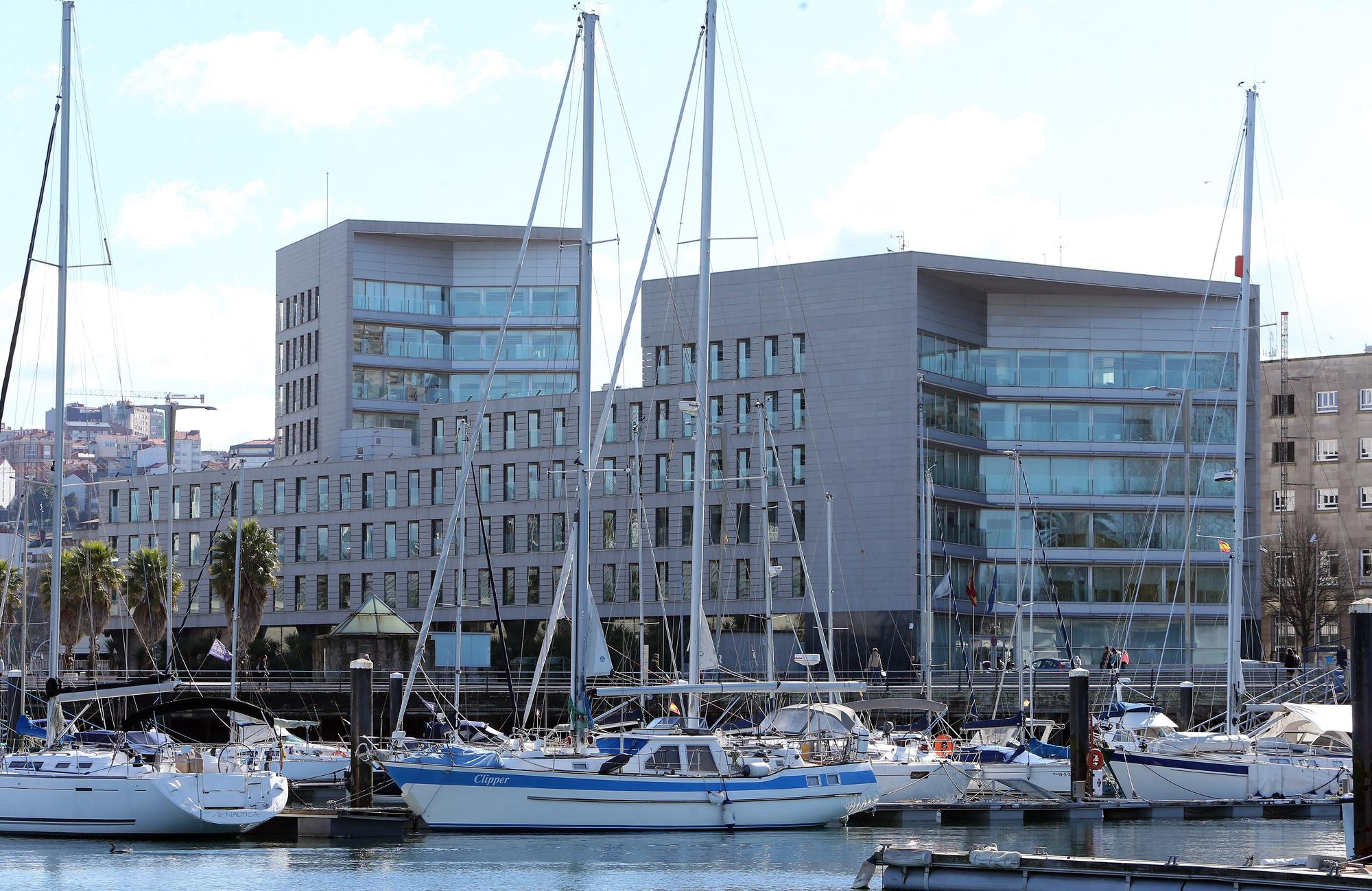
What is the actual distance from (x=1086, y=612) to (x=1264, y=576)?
1519 cm

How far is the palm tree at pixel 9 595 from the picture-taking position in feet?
190

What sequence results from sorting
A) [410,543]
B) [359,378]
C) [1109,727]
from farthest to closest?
[359,378], [410,543], [1109,727]

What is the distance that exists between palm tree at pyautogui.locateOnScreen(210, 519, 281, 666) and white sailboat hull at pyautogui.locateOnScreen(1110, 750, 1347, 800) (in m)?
46.4

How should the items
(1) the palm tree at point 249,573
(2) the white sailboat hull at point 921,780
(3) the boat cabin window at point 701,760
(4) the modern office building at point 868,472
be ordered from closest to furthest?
(3) the boat cabin window at point 701,760
(2) the white sailboat hull at point 921,780
(1) the palm tree at point 249,573
(4) the modern office building at point 868,472

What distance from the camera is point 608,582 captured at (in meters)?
96.9

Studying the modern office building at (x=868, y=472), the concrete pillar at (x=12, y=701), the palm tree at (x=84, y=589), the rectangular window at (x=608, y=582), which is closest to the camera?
the concrete pillar at (x=12, y=701)

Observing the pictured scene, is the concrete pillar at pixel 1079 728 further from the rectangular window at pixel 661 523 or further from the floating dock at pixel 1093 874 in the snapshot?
the rectangular window at pixel 661 523

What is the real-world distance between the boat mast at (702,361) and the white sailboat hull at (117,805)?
1062cm

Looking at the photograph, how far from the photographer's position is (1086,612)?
96375mm

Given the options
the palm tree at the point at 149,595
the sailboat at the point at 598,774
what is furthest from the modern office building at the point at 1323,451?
the sailboat at the point at 598,774

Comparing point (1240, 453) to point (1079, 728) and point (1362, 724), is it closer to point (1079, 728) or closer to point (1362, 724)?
point (1079, 728)

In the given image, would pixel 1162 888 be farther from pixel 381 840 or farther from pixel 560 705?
pixel 560 705

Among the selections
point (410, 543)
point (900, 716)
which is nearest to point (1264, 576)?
point (900, 716)

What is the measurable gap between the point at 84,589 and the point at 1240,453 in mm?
48942
